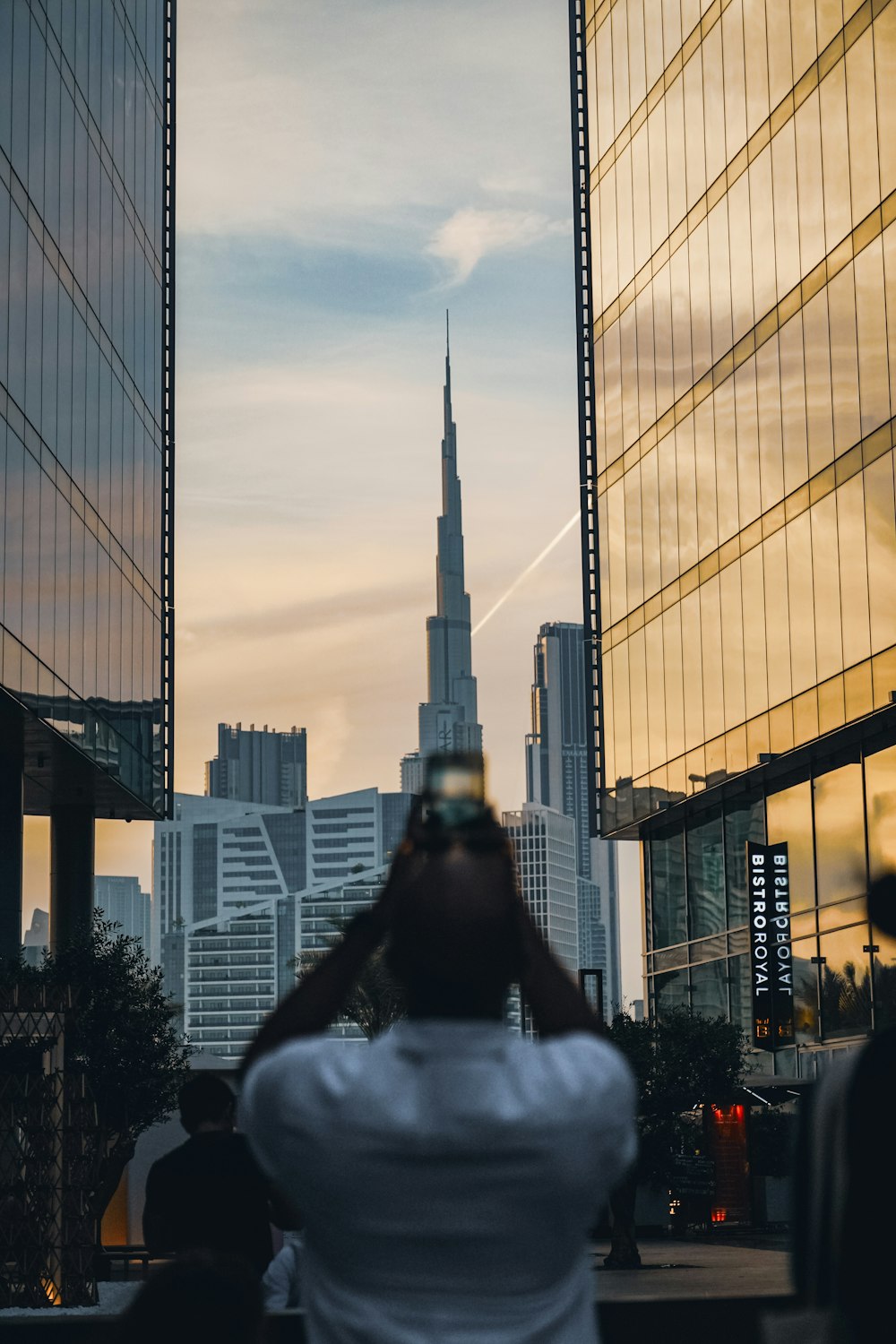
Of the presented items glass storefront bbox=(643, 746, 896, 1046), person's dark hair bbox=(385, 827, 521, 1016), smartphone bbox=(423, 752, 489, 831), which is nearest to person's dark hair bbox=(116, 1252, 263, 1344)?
person's dark hair bbox=(385, 827, 521, 1016)

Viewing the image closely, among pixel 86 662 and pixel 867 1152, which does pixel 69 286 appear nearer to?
pixel 86 662

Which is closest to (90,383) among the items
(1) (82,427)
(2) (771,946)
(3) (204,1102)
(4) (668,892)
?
(1) (82,427)

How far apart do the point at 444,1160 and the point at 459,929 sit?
326 millimetres

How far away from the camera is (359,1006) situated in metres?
62.1

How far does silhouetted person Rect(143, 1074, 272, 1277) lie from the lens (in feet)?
20.2

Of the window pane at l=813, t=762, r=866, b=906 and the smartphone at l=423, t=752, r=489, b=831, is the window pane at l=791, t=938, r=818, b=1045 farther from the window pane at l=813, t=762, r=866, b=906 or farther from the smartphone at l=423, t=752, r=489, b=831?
the smartphone at l=423, t=752, r=489, b=831

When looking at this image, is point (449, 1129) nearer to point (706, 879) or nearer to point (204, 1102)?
point (204, 1102)

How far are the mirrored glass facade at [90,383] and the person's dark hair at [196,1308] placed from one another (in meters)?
26.6

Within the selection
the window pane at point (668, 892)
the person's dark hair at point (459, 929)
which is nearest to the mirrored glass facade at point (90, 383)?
the window pane at point (668, 892)

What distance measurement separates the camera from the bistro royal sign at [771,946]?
33594 millimetres

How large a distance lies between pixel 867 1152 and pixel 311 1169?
1392 millimetres

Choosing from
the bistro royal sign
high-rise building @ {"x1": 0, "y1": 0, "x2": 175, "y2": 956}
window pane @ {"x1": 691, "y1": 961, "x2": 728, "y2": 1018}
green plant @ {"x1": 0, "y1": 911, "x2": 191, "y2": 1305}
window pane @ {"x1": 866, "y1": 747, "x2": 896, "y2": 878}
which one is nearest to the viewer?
window pane @ {"x1": 866, "y1": 747, "x2": 896, "y2": 878}

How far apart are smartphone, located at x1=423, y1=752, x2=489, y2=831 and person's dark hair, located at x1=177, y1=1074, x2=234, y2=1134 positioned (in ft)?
13.8

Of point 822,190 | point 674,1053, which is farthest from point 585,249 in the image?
point 674,1053
